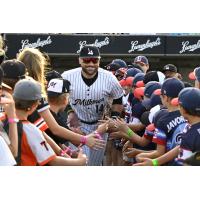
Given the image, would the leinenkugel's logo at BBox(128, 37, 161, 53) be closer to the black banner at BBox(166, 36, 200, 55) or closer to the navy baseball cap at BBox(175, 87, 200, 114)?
the black banner at BBox(166, 36, 200, 55)

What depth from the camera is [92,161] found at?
733 cm

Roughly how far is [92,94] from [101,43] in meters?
9.67

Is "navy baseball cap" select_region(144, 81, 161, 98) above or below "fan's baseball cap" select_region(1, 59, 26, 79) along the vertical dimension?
below

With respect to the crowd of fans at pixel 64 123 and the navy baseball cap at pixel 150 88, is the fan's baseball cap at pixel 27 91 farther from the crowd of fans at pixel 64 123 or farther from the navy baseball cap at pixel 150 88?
the navy baseball cap at pixel 150 88

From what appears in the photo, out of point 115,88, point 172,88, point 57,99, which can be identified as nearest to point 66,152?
point 57,99

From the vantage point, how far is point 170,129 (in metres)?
5.20

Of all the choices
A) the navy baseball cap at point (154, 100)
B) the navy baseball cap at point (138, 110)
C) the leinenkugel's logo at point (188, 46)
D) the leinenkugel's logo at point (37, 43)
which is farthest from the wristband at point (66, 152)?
the leinenkugel's logo at point (188, 46)

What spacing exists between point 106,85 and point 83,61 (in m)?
0.41

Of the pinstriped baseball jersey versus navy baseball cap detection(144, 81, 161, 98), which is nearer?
navy baseball cap detection(144, 81, 161, 98)

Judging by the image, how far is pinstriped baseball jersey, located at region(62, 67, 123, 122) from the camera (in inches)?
292

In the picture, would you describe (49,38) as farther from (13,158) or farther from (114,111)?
(13,158)

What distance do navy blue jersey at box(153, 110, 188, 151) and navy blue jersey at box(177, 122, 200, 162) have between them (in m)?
0.56

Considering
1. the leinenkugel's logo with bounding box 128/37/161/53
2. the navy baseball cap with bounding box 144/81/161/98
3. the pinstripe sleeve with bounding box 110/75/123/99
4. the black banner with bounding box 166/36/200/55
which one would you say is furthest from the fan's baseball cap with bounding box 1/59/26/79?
the black banner with bounding box 166/36/200/55

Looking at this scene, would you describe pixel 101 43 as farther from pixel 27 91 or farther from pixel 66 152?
pixel 27 91
